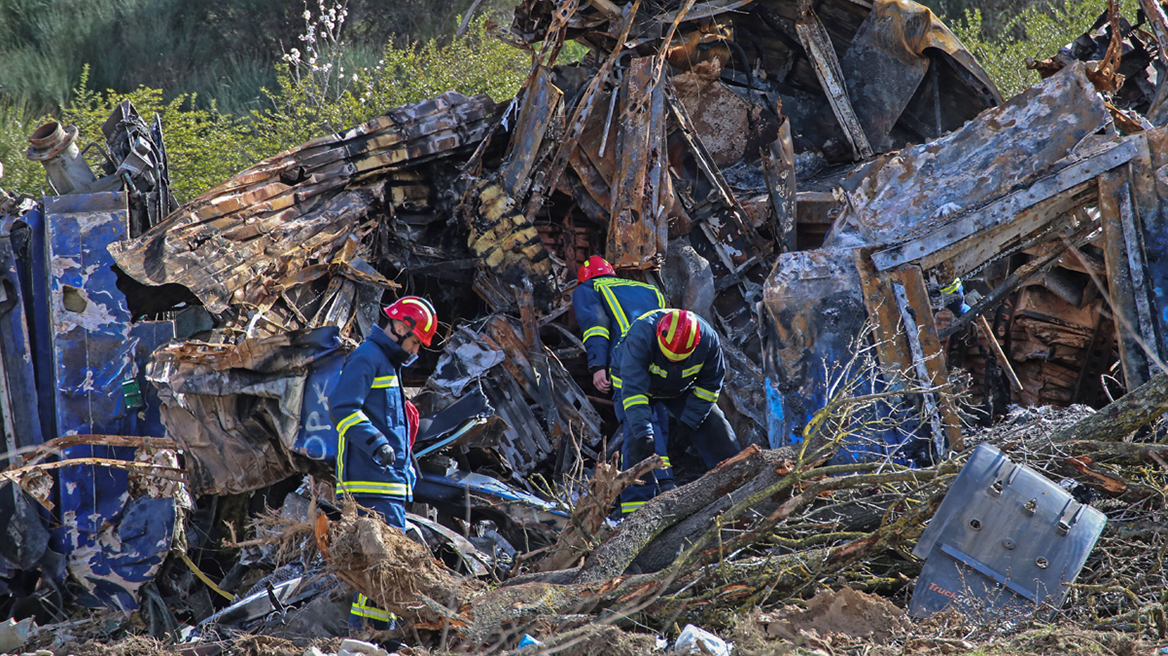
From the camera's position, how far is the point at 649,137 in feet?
21.9

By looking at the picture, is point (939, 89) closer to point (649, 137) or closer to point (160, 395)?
point (649, 137)

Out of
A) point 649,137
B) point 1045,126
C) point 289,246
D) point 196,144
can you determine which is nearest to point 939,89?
point 649,137

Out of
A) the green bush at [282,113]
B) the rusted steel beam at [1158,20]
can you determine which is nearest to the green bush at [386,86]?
the green bush at [282,113]

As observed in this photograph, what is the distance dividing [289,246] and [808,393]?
358cm

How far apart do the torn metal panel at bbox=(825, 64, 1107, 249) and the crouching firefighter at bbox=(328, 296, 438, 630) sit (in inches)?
91.1

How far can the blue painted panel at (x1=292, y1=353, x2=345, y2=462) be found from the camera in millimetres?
5121

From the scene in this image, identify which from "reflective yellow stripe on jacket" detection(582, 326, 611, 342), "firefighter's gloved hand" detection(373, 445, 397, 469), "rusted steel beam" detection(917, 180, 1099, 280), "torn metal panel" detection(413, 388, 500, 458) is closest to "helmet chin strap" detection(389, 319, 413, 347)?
"firefighter's gloved hand" detection(373, 445, 397, 469)

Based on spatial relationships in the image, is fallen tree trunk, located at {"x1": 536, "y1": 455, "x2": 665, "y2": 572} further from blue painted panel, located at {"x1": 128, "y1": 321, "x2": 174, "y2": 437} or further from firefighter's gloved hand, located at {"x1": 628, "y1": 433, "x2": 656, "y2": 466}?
blue painted panel, located at {"x1": 128, "y1": 321, "x2": 174, "y2": 437}

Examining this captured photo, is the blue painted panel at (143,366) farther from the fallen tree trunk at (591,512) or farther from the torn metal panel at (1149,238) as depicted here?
the torn metal panel at (1149,238)

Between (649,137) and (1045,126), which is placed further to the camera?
(649,137)

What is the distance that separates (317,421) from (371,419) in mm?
468

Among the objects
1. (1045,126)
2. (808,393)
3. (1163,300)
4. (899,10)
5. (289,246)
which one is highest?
(899,10)

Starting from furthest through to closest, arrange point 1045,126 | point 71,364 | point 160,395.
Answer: point 71,364 < point 160,395 < point 1045,126

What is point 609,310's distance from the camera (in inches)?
238
